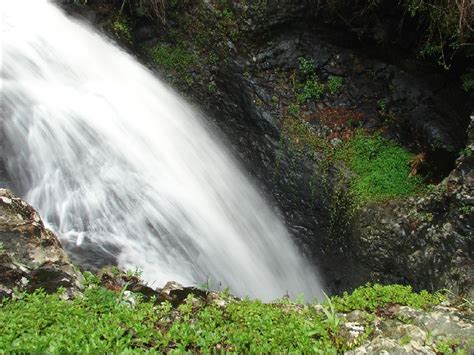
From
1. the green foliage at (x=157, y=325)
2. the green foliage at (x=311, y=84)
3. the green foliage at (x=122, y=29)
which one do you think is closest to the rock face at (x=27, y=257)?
the green foliage at (x=157, y=325)

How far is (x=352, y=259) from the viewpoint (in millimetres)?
7262

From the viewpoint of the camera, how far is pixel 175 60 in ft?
29.6

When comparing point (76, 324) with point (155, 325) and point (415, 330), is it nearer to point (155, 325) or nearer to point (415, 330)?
point (155, 325)

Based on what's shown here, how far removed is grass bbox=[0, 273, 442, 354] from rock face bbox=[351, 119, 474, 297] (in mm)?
2510

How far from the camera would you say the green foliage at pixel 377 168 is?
7.15 metres

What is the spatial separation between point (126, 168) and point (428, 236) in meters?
4.88

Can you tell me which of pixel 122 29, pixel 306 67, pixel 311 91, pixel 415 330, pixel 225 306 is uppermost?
pixel 306 67

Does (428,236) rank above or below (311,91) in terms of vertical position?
below

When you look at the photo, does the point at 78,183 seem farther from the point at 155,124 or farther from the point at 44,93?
the point at 155,124

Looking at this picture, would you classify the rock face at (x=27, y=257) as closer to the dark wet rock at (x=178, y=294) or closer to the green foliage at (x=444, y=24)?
the dark wet rock at (x=178, y=294)

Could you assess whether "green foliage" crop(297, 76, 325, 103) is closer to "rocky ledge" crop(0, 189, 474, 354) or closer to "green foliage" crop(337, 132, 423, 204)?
"green foliage" crop(337, 132, 423, 204)

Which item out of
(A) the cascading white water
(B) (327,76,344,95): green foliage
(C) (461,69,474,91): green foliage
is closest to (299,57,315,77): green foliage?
(B) (327,76,344,95): green foliage

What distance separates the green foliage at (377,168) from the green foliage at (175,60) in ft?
12.3

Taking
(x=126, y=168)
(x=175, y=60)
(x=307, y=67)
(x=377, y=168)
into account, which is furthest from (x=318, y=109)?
(x=126, y=168)
